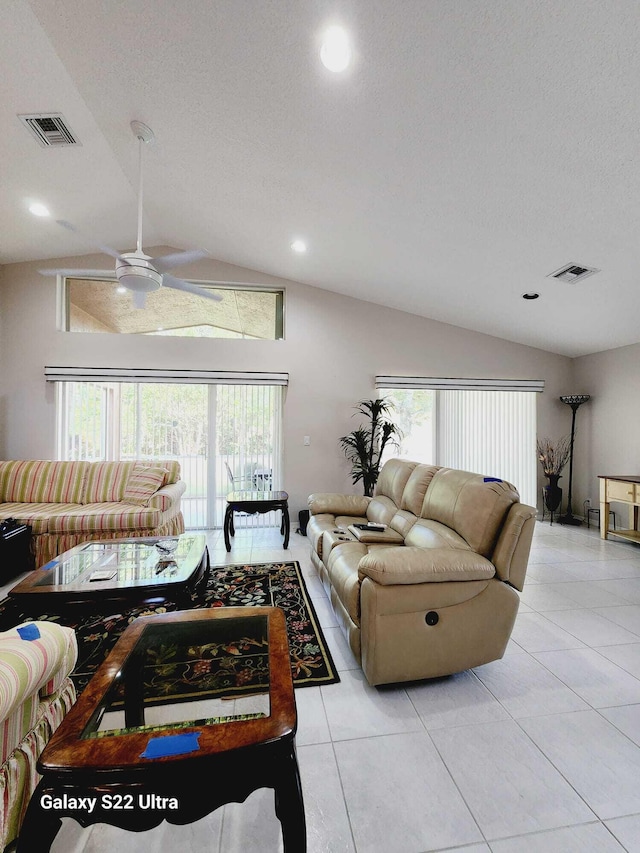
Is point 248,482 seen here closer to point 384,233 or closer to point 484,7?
point 384,233

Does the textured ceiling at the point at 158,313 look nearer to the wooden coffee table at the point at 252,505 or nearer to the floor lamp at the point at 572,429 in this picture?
the wooden coffee table at the point at 252,505

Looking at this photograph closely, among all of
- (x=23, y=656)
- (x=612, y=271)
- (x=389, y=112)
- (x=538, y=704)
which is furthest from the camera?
(x=612, y=271)

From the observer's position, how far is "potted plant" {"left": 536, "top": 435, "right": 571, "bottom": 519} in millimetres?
5273

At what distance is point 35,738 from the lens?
1.25m

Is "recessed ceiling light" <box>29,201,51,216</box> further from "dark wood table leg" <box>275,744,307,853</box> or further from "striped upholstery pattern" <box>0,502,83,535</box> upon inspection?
"dark wood table leg" <box>275,744,307,853</box>

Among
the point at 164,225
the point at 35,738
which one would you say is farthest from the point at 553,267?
the point at 35,738

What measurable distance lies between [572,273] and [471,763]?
12.2 feet

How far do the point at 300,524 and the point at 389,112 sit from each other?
396 centimetres

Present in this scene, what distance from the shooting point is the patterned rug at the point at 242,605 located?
80.5 inches

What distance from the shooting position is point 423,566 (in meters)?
1.84

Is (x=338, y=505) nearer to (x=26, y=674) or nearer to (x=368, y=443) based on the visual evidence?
(x=368, y=443)

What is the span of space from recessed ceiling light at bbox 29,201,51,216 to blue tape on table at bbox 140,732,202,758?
4.46 meters

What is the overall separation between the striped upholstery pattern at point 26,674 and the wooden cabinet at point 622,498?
200 inches

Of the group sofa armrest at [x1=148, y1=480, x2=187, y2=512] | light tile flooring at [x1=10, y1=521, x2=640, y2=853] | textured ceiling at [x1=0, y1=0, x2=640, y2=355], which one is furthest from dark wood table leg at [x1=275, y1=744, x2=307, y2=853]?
sofa armrest at [x1=148, y1=480, x2=187, y2=512]
